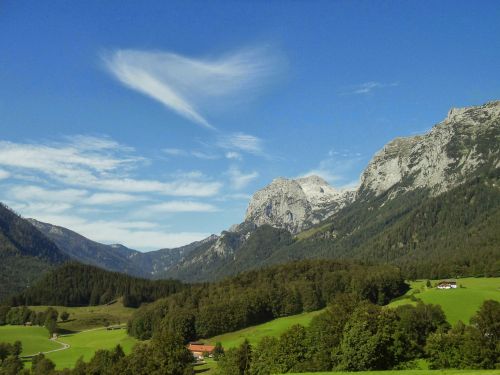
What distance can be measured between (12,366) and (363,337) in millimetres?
102790

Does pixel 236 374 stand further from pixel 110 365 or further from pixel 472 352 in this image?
pixel 472 352

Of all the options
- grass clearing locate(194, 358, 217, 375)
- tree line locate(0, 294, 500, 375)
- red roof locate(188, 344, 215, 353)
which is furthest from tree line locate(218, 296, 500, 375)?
red roof locate(188, 344, 215, 353)

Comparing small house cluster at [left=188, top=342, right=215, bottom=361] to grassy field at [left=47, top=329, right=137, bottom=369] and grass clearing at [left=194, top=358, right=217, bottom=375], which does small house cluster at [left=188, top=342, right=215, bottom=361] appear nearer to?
grass clearing at [left=194, top=358, right=217, bottom=375]

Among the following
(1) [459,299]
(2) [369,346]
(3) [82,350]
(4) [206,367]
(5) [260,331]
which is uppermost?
(1) [459,299]

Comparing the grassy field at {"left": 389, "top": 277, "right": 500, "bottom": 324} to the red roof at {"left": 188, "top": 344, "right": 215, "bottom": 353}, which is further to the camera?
the red roof at {"left": 188, "top": 344, "right": 215, "bottom": 353}

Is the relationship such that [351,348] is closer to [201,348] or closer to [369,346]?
[369,346]

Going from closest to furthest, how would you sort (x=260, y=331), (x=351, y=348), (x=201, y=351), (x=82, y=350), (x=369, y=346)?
(x=369, y=346)
(x=351, y=348)
(x=201, y=351)
(x=82, y=350)
(x=260, y=331)

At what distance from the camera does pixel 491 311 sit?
10062cm

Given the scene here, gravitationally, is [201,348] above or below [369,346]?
below

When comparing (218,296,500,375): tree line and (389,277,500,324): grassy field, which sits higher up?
(389,277,500,324): grassy field

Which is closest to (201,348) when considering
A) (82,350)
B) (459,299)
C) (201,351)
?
(201,351)

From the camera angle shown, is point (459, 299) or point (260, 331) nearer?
point (459, 299)

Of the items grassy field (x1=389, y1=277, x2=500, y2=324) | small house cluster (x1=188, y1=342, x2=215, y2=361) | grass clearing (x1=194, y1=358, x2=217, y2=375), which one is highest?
grassy field (x1=389, y1=277, x2=500, y2=324)

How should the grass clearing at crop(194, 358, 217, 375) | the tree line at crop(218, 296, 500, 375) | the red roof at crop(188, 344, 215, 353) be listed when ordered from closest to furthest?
the tree line at crop(218, 296, 500, 375) < the grass clearing at crop(194, 358, 217, 375) < the red roof at crop(188, 344, 215, 353)
